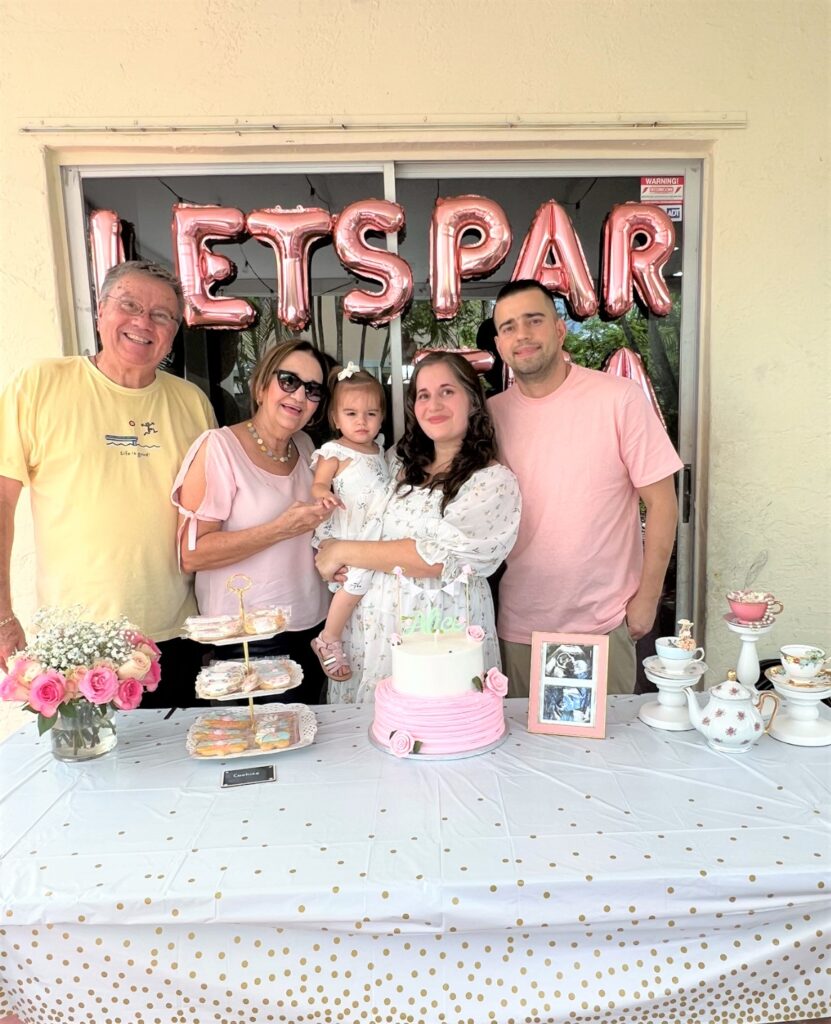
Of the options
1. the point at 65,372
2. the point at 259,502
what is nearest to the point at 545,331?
the point at 259,502

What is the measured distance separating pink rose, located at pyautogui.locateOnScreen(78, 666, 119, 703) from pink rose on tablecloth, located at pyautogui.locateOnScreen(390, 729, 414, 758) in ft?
2.23

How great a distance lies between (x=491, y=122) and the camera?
9.00ft

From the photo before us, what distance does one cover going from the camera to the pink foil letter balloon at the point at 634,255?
2854 millimetres

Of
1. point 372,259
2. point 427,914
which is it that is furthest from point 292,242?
point 427,914

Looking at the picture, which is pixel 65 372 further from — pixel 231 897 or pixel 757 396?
pixel 757 396

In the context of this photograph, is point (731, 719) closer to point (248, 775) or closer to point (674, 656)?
point (674, 656)

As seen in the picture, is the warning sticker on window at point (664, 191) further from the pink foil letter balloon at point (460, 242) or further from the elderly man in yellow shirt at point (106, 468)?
the elderly man in yellow shirt at point (106, 468)

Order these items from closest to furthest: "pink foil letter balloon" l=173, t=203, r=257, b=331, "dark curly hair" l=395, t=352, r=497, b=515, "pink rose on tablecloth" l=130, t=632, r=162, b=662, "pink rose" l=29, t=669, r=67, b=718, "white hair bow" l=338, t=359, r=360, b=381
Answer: "pink rose" l=29, t=669, r=67, b=718 → "pink rose on tablecloth" l=130, t=632, r=162, b=662 → "dark curly hair" l=395, t=352, r=497, b=515 → "white hair bow" l=338, t=359, r=360, b=381 → "pink foil letter balloon" l=173, t=203, r=257, b=331

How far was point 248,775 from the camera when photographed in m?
1.61

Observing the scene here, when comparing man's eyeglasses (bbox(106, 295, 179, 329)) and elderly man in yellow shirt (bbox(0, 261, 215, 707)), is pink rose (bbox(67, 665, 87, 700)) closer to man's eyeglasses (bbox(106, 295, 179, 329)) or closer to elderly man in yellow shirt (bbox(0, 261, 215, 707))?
elderly man in yellow shirt (bbox(0, 261, 215, 707))

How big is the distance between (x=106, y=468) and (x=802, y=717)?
2200 millimetres

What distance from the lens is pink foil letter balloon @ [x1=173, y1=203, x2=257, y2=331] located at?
2.80 metres

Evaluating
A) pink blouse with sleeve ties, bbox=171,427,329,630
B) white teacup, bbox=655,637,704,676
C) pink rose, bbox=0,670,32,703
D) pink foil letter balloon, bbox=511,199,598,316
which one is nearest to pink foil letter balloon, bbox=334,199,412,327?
pink foil letter balloon, bbox=511,199,598,316

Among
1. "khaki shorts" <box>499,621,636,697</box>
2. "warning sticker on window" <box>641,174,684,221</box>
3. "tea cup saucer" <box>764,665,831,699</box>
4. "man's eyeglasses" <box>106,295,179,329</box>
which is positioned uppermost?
"warning sticker on window" <box>641,174,684,221</box>
